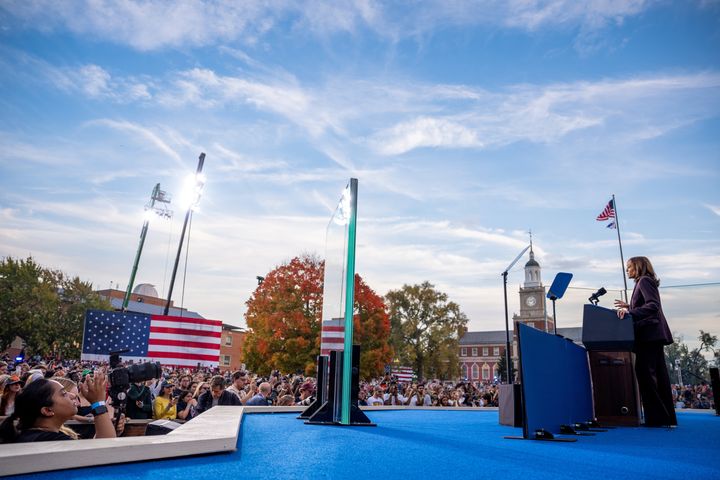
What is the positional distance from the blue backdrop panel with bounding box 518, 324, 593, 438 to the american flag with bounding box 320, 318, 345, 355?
2428 millimetres

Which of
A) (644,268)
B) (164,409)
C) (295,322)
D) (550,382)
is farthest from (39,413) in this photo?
(295,322)

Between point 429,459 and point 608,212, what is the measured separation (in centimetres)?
2461

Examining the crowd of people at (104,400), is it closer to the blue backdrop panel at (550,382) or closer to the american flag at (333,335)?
the american flag at (333,335)

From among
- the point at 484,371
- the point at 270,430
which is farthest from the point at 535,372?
the point at 484,371

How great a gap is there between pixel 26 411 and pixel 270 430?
8.13ft

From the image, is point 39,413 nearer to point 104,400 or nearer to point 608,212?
point 104,400

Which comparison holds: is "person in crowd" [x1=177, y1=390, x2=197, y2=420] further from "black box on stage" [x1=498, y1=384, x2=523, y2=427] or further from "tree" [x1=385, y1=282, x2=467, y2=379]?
"tree" [x1=385, y1=282, x2=467, y2=379]

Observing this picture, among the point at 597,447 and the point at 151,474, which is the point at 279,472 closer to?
the point at 151,474

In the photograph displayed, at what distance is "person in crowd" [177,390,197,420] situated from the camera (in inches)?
316

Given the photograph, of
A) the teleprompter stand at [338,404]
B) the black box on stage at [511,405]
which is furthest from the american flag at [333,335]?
the black box on stage at [511,405]

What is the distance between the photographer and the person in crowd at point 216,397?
7.77 metres

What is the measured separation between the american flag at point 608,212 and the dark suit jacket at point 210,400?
2210 centimetres

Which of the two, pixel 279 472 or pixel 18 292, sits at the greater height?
pixel 18 292

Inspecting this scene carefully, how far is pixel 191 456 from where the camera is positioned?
10.0 feet
